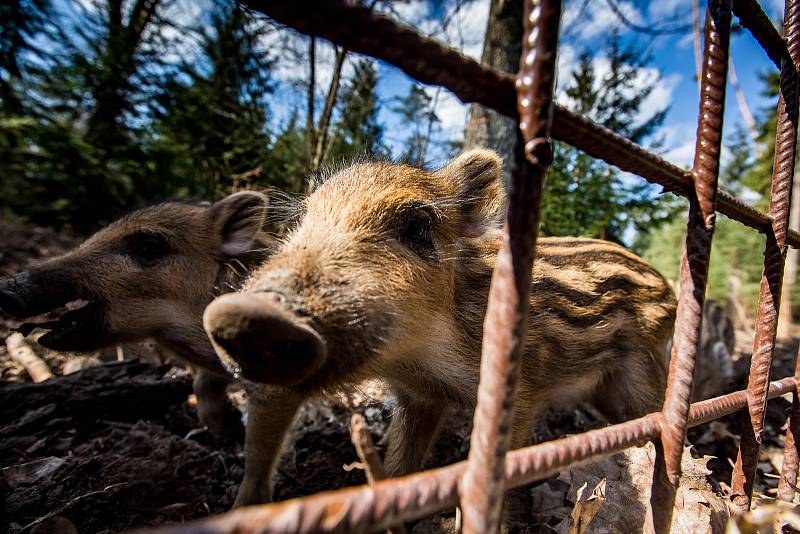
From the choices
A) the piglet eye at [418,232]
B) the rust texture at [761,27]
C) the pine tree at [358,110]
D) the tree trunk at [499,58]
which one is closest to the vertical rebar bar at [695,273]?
the rust texture at [761,27]

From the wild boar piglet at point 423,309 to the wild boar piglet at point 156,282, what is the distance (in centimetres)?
82

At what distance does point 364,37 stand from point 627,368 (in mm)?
2693

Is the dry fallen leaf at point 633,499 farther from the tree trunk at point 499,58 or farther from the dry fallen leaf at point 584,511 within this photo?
the tree trunk at point 499,58

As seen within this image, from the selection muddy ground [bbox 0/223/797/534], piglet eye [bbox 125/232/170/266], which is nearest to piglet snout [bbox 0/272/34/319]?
muddy ground [bbox 0/223/797/534]

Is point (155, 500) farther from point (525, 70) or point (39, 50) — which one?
point (39, 50)

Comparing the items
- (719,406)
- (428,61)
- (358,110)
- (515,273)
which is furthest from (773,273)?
(358,110)

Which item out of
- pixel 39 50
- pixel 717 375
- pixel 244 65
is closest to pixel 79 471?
pixel 717 375

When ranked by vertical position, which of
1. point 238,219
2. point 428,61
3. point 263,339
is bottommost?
point 263,339

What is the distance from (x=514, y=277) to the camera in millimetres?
726

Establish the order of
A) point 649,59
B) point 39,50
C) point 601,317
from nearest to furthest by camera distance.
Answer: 1. point 601,317
2. point 649,59
3. point 39,50

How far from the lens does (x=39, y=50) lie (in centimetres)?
896

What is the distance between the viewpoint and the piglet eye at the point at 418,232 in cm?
182

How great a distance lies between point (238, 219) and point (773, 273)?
10.4 ft

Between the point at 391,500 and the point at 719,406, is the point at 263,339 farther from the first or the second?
the point at 719,406
